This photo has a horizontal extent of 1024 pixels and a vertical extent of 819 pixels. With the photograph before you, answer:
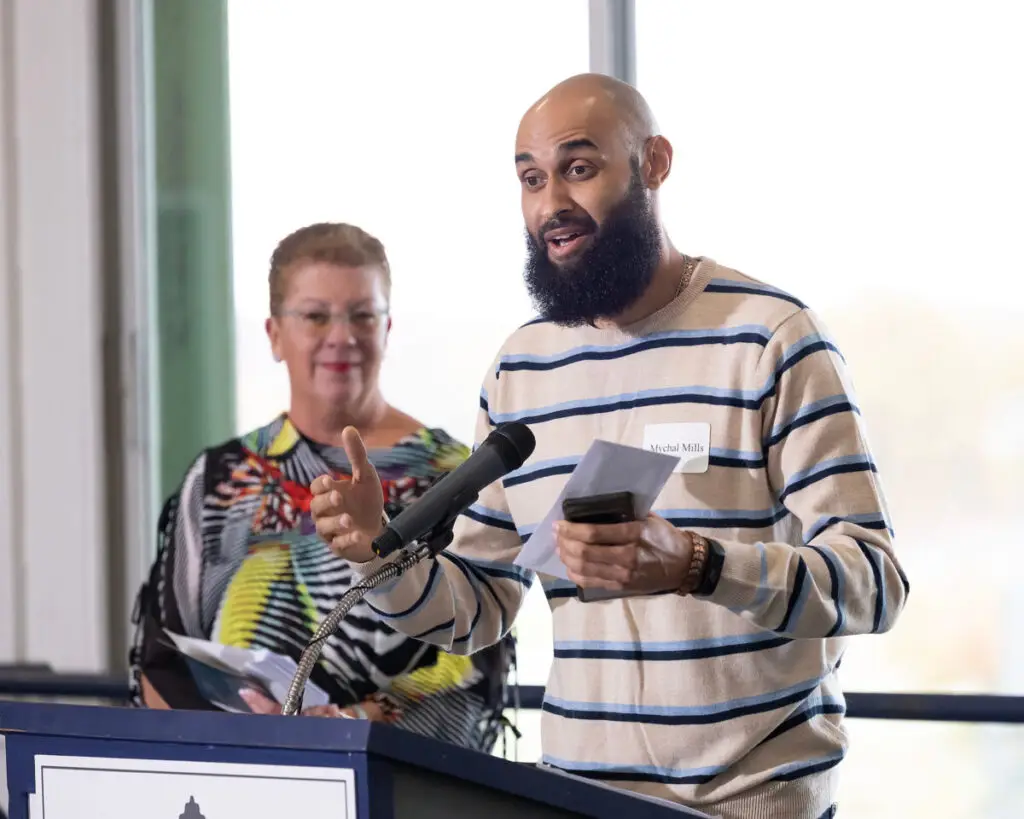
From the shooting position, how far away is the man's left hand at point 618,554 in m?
1.28

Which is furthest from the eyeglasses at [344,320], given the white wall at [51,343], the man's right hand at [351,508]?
the man's right hand at [351,508]

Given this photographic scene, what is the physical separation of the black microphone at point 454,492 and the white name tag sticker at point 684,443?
0.31 m

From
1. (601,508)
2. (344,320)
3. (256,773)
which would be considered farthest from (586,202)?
(344,320)

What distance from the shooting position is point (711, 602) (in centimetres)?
149

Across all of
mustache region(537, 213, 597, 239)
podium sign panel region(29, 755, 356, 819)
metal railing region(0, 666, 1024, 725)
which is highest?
mustache region(537, 213, 597, 239)

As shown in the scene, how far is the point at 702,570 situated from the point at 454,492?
10.8 inches

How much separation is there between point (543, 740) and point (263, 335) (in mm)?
1761

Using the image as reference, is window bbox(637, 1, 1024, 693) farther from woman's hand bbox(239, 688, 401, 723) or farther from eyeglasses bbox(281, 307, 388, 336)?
woman's hand bbox(239, 688, 401, 723)

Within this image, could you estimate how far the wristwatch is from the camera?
4.49 feet

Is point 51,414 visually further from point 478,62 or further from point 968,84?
point 968,84

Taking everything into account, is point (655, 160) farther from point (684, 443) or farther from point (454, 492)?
point (454, 492)

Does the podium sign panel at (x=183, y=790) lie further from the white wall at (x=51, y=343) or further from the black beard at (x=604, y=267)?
the white wall at (x=51, y=343)

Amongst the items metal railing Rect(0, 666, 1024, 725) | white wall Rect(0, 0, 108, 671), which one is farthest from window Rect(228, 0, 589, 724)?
metal railing Rect(0, 666, 1024, 725)

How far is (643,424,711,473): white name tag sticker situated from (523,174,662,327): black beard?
188mm
